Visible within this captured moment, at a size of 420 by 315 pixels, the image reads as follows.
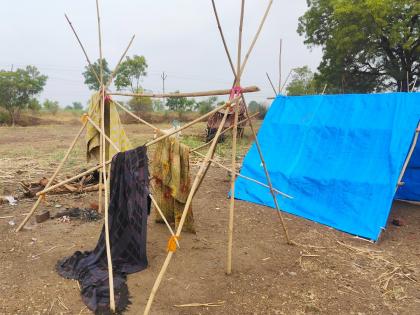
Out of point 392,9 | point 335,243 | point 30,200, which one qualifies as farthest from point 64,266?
point 392,9

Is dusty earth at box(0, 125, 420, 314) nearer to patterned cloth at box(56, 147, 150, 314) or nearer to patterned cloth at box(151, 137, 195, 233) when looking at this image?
patterned cloth at box(56, 147, 150, 314)

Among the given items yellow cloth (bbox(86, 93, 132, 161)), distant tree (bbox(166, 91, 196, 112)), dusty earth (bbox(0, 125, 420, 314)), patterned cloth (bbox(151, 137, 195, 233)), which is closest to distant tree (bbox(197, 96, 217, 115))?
distant tree (bbox(166, 91, 196, 112))

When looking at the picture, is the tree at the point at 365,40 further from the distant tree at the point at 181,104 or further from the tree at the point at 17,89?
the tree at the point at 17,89

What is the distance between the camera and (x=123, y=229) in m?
3.26

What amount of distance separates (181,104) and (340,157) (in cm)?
1985

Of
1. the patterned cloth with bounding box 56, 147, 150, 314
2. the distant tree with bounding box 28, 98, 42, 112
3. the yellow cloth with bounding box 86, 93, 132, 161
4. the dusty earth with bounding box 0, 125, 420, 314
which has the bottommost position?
the dusty earth with bounding box 0, 125, 420, 314

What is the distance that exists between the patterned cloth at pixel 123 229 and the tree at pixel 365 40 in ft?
45.8

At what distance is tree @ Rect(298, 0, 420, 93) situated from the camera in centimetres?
1427

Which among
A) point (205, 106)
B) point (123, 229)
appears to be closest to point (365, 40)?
point (205, 106)

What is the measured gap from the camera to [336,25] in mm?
16266

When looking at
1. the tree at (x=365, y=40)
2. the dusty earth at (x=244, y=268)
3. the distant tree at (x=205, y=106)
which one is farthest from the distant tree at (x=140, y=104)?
the dusty earth at (x=244, y=268)

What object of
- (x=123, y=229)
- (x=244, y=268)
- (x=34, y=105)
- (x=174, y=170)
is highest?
(x=34, y=105)

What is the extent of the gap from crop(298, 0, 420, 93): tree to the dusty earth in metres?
12.1

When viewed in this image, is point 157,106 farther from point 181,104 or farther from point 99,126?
point 99,126
